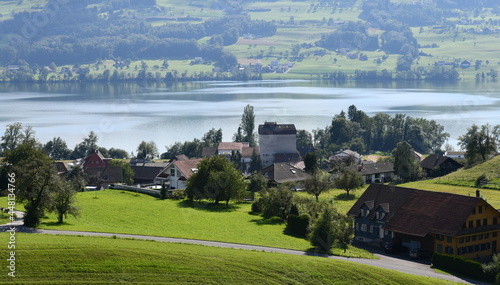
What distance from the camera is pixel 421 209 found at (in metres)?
44.5

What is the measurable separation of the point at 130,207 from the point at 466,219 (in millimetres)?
21816

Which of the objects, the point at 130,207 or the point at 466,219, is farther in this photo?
the point at 130,207

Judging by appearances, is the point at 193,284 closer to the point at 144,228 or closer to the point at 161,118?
the point at 144,228

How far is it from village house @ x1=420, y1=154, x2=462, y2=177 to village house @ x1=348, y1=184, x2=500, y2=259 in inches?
1334

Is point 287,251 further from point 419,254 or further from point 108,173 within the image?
point 108,173

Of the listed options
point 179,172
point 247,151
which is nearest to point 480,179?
point 179,172

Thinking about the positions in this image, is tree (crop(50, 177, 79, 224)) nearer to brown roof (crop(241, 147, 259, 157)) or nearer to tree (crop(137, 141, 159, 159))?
brown roof (crop(241, 147, 259, 157))

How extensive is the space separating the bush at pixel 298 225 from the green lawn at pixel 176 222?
718mm

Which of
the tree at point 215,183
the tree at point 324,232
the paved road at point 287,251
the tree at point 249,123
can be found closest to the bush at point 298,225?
the tree at point 324,232

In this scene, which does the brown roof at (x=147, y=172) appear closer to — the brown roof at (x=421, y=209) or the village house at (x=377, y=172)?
the village house at (x=377, y=172)

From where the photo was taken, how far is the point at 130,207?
48125mm

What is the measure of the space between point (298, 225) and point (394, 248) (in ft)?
19.9

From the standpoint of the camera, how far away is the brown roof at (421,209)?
138 ft

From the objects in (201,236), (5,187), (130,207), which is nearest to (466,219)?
(201,236)
